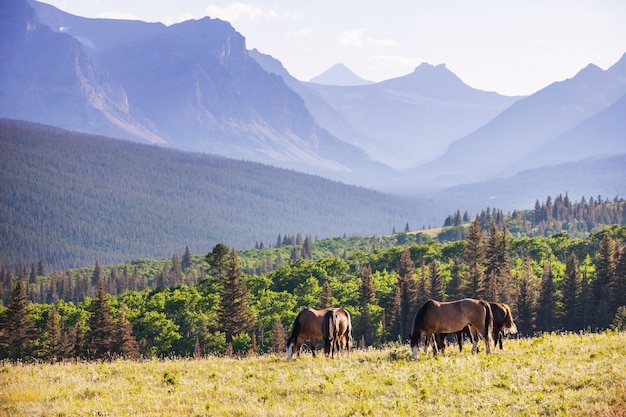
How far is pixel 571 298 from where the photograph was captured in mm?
90000

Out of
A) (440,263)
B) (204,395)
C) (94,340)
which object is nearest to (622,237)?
(440,263)

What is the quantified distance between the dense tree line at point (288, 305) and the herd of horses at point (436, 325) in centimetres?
3961

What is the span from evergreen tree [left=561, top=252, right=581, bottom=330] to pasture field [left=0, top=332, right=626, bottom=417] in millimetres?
67228

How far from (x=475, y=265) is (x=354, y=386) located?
237 feet

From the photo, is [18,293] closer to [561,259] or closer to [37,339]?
[37,339]

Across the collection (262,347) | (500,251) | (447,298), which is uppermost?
(500,251)

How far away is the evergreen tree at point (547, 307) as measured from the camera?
90.1 metres

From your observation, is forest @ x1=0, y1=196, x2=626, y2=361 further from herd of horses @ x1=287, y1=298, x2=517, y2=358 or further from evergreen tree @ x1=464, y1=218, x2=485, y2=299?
herd of horses @ x1=287, y1=298, x2=517, y2=358

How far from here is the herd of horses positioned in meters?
26.7

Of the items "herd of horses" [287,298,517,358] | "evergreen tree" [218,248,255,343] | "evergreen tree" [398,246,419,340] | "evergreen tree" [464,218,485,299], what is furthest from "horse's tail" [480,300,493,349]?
"evergreen tree" [398,246,419,340]

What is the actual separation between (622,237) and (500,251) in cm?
5220

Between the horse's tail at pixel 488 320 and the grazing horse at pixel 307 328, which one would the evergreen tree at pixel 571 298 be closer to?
the horse's tail at pixel 488 320

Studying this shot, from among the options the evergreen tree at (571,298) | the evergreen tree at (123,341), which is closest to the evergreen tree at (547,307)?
the evergreen tree at (571,298)

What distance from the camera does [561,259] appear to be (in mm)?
138000
